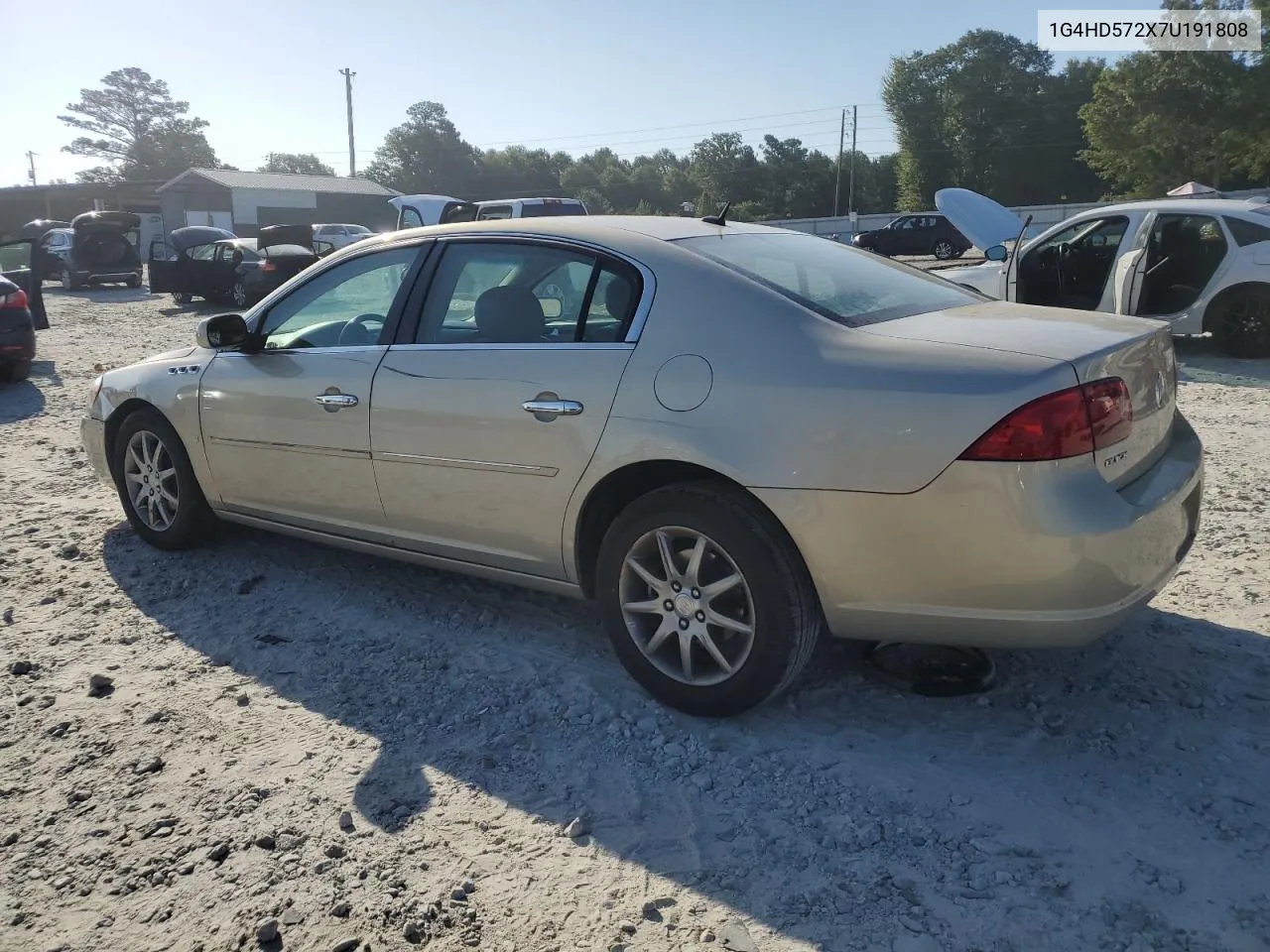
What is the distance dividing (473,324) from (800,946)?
2.44 metres

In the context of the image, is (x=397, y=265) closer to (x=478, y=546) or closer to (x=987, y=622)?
(x=478, y=546)

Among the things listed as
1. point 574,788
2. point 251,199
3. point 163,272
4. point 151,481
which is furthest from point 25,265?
point 251,199

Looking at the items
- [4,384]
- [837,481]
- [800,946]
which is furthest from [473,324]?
[4,384]

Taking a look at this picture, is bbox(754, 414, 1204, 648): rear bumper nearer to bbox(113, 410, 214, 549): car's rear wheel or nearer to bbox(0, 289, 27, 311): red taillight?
bbox(113, 410, 214, 549): car's rear wheel

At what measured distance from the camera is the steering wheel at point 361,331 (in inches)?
160

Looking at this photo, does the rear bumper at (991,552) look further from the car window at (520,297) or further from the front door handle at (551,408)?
the car window at (520,297)

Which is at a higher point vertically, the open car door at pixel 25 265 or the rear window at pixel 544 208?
the rear window at pixel 544 208

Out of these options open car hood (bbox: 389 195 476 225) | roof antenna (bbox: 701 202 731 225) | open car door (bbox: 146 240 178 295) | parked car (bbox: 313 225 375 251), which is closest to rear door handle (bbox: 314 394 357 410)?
roof antenna (bbox: 701 202 731 225)

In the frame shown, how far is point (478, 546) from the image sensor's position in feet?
12.2

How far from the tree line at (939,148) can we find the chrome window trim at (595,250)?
40205 mm

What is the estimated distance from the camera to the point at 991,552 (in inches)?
106

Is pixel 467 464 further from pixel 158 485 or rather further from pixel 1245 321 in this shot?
pixel 1245 321

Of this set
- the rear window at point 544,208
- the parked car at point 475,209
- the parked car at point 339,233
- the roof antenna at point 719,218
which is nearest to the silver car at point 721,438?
the roof antenna at point 719,218

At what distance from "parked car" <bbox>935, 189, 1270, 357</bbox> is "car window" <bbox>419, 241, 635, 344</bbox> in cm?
674
